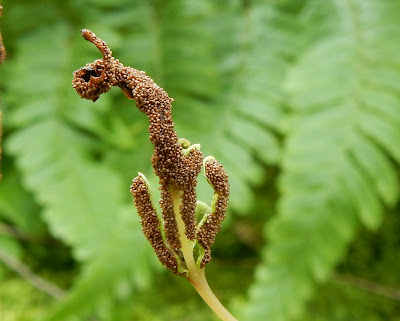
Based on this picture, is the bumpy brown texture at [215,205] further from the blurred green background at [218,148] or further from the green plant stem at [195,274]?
the blurred green background at [218,148]

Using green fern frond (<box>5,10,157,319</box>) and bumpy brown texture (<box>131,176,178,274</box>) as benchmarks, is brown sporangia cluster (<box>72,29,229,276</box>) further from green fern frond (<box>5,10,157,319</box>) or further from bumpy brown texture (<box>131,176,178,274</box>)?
green fern frond (<box>5,10,157,319</box>)

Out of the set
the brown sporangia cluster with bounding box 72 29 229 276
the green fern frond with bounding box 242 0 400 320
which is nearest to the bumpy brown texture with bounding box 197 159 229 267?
the brown sporangia cluster with bounding box 72 29 229 276

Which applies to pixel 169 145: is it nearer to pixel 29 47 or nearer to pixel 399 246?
pixel 29 47

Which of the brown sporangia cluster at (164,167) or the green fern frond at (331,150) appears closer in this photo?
the brown sporangia cluster at (164,167)

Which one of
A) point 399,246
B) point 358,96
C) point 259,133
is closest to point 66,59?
point 259,133

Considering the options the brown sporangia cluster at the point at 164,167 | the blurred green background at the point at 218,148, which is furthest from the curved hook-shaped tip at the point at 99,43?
the blurred green background at the point at 218,148

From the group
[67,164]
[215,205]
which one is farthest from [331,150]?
[215,205]

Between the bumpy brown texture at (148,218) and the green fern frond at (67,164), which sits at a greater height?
the bumpy brown texture at (148,218)
